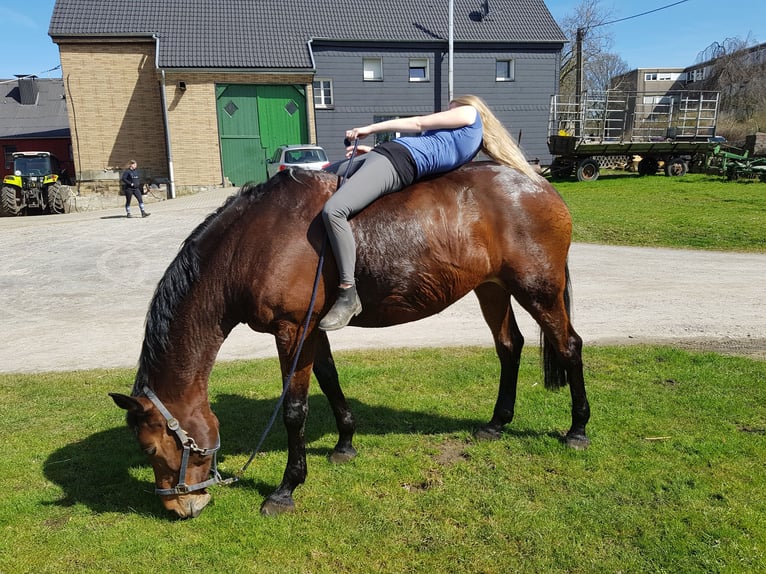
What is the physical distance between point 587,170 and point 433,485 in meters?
21.2

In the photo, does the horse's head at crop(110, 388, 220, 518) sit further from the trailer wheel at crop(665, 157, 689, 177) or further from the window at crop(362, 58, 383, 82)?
the window at crop(362, 58, 383, 82)

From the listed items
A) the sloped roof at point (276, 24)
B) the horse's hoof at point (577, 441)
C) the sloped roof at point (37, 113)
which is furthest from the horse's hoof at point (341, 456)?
the sloped roof at point (37, 113)

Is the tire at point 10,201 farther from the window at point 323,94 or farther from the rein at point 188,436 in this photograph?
the rein at point 188,436

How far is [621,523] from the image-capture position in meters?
3.10

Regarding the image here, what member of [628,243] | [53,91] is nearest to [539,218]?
[628,243]

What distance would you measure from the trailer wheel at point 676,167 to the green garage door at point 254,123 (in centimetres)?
1578

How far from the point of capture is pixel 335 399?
4.04 m

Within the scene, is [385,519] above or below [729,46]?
below

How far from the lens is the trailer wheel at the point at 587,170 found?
22156 mm

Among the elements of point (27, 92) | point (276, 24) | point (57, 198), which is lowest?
point (57, 198)

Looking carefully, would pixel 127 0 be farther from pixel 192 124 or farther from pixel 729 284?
pixel 729 284

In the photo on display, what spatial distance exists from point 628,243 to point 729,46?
42.0 metres

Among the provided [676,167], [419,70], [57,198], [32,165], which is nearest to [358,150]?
[57,198]

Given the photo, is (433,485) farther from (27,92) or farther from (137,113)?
(27,92)
